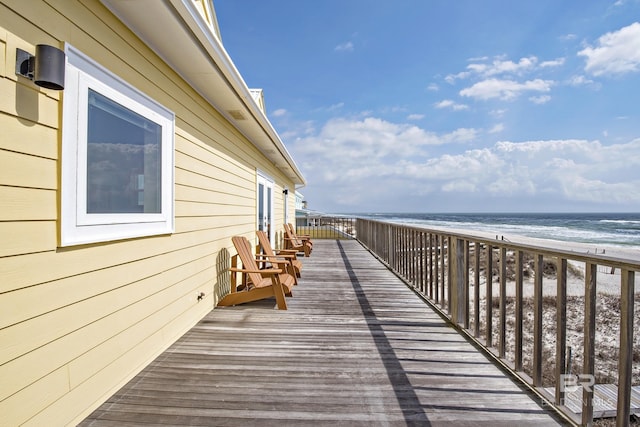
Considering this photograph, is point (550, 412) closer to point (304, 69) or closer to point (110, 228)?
point (110, 228)

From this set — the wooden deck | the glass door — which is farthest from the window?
the glass door

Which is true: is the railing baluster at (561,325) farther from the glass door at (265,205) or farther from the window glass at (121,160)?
the glass door at (265,205)

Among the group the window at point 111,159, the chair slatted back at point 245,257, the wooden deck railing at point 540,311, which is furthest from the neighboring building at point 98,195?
the wooden deck railing at point 540,311

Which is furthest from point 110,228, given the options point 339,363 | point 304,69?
point 304,69

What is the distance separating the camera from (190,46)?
2430 millimetres

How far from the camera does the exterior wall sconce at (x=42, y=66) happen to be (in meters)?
1.43

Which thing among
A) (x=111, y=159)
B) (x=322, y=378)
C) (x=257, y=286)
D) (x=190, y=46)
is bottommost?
(x=322, y=378)

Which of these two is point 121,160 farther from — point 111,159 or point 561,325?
point 561,325

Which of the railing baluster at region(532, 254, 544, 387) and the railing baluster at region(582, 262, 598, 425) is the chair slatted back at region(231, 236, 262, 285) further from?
the railing baluster at region(582, 262, 598, 425)

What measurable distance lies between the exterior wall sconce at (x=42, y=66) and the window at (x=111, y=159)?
0.15 m

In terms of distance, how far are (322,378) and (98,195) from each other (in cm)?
175

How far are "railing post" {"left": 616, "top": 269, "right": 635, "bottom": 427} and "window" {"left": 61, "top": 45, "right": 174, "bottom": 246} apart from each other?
2531 millimetres

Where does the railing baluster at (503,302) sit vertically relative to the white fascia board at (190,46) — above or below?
below

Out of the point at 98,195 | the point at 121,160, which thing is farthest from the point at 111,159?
the point at 98,195
